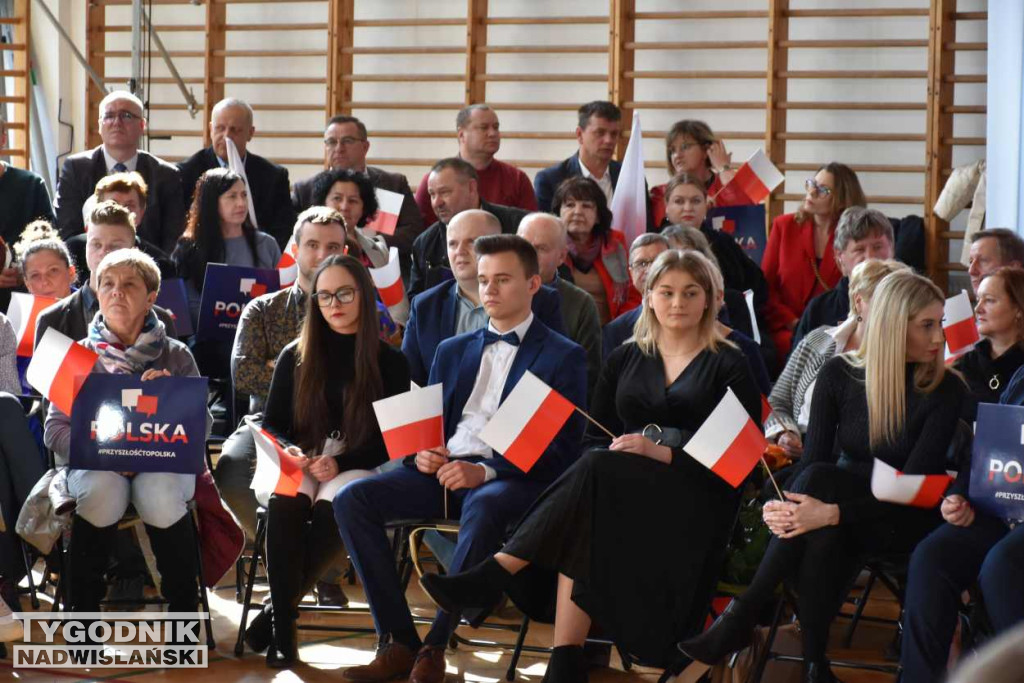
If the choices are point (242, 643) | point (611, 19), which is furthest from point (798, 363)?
point (611, 19)

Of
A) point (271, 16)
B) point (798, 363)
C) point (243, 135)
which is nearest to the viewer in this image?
point (798, 363)

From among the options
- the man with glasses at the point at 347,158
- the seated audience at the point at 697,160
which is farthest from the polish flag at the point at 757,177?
the man with glasses at the point at 347,158

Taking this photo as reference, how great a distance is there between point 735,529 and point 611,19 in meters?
4.60

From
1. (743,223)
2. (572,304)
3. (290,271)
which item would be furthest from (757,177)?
(290,271)

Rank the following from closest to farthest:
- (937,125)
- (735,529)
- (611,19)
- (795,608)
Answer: (795,608) → (735,529) → (937,125) → (611,19)

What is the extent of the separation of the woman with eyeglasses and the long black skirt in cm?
240

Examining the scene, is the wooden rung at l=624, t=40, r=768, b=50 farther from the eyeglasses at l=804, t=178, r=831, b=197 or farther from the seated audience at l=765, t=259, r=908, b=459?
the seated audience at l=765, t=259, r=908, b=459

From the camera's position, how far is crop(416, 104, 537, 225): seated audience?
5953mm

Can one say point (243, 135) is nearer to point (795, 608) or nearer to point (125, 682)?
point (125, 682)

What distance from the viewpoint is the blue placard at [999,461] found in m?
3.02

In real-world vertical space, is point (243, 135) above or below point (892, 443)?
above

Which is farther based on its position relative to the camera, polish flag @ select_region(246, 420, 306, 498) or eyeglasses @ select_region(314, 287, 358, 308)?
eyeglasses @ select_region(314, 287, 358, 308)

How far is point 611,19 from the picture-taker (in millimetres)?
7445

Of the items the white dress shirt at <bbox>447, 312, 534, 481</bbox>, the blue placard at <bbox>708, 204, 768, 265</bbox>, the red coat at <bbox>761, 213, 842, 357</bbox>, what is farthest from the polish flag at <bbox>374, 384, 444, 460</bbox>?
the blue placard at <bbox>708, 204, 768, 265</bbox>
